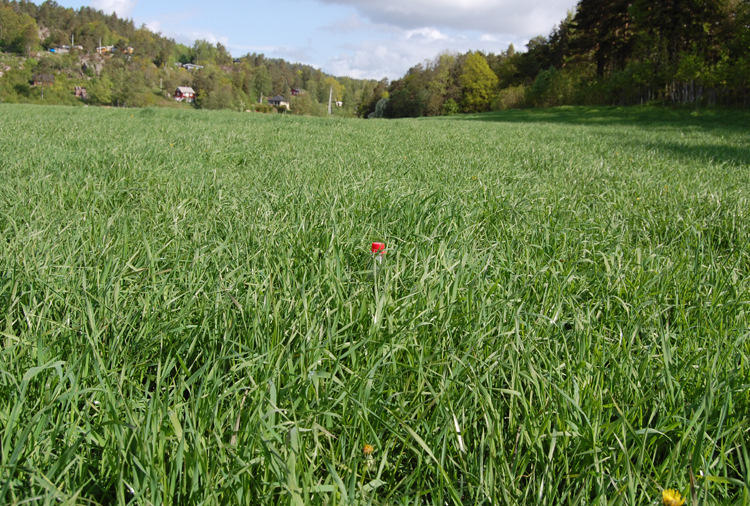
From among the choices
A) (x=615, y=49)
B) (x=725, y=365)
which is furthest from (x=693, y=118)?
(x=725, y=365)

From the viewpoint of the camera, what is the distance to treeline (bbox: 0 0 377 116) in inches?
3760

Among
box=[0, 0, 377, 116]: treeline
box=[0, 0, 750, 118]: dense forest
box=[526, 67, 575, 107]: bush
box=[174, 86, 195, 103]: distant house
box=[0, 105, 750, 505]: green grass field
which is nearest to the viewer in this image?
box=[0, 105, 750, 505]: green grass field

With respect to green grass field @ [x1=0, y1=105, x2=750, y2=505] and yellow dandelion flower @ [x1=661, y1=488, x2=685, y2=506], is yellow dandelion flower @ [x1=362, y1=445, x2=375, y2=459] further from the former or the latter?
yellow dandelion flower @ [x1=661, y1=488, x2=685, y2=506]

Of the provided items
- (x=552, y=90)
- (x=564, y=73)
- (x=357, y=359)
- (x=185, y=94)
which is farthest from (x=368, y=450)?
(x=185, y=94)

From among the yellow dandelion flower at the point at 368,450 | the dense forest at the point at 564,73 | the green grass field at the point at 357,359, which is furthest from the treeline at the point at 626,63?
the yellow dandelion flower at the point at 368,450

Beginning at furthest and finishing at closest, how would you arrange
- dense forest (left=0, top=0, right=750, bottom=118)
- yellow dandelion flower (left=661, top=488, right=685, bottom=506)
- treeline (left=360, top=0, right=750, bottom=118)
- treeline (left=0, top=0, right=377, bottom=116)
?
treeline (left=0, top=0, right=377, bottom=116) < dense forest (left=0, top=0, right=750, bottom=118) < treeline (left=360, top=0, right=750, bottom=118) < yellow dandelion flower (left=661, top=488, right=685, bottom=506)

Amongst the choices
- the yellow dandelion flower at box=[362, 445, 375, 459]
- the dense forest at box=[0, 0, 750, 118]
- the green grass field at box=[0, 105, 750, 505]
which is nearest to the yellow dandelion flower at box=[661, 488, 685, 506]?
the green grass field at box=[0, 105, 750, 505]

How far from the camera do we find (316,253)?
208cm

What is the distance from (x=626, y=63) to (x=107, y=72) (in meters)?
116

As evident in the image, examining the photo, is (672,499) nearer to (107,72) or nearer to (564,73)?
(564,73)

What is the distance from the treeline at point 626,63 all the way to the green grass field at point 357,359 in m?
28.8

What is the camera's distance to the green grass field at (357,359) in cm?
100

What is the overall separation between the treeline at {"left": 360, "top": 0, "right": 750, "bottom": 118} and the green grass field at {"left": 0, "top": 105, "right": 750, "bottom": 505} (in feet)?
94.4

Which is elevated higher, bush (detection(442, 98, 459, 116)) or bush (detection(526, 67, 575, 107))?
bush (detection(442, 98, 459, 116))
